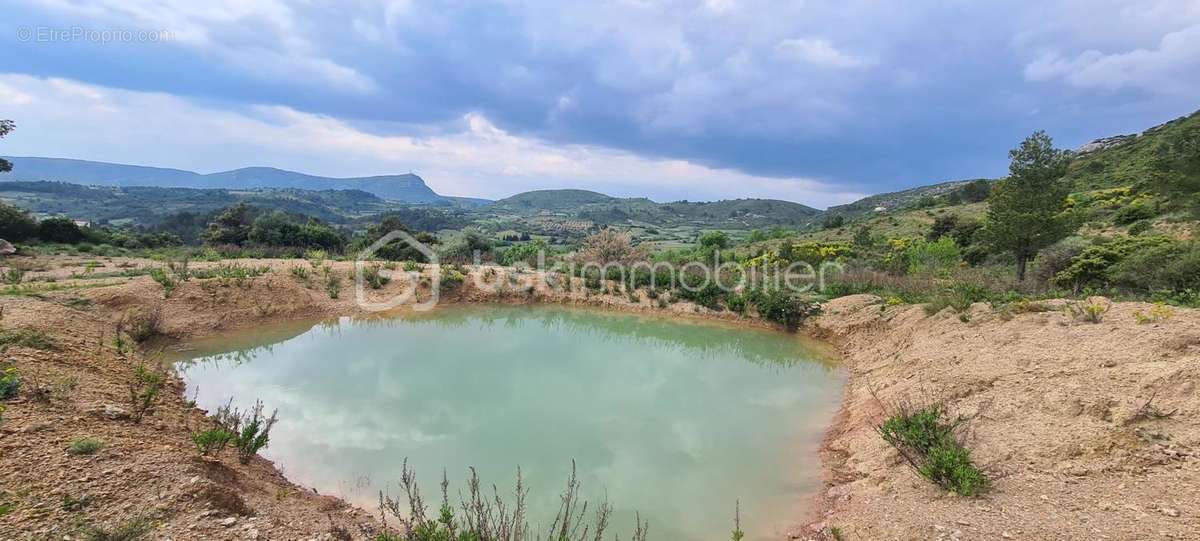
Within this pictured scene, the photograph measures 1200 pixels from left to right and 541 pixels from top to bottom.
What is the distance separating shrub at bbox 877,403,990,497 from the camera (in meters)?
4.28

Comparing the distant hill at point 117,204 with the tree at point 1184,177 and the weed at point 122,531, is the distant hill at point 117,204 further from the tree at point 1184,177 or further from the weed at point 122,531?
the tree at point 1184,177

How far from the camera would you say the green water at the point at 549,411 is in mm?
5348

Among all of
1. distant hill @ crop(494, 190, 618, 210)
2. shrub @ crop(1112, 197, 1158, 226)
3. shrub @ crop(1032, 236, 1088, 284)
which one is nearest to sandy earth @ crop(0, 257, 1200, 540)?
shrub @ crop(1032, 236, 1088, 284)

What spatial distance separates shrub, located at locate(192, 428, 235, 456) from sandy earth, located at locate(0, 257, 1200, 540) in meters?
0.10

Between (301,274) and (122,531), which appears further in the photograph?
(301,274)

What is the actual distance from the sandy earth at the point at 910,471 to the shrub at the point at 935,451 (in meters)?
0.15

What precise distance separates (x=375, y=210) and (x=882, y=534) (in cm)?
12879

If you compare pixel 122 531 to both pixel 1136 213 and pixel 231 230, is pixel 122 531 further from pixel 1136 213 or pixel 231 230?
pixel 231 230

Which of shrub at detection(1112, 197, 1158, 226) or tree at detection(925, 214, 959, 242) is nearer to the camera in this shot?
shrub at detection(1112, 197, 1158, 226)

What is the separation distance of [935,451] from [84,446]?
7.59 metres

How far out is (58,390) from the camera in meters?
5.12

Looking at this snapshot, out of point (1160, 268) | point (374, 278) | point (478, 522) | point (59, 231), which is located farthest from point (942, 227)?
point (59, 231)

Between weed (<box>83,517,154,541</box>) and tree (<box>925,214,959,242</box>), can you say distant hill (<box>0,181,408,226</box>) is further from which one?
weed (<box>83,517,154,541</box>)

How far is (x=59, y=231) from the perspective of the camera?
2148 cm
